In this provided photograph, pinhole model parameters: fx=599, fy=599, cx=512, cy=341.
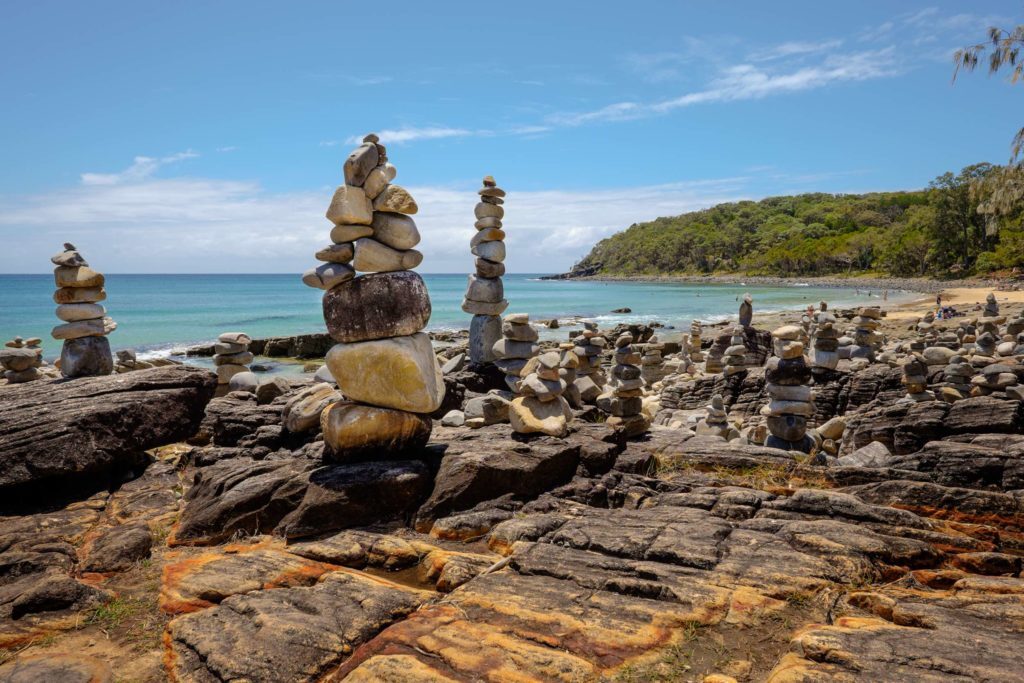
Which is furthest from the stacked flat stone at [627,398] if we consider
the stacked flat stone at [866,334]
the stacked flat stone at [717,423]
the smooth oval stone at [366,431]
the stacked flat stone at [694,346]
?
the stacked flat stone at [694,346]

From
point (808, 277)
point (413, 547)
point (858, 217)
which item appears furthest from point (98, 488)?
point (858, 217)

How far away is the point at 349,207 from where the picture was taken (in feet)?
25.5

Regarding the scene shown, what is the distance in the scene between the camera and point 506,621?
4.89m

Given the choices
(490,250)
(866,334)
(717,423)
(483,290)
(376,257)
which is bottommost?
(717,423)

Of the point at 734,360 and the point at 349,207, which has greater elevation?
the point at 349,207

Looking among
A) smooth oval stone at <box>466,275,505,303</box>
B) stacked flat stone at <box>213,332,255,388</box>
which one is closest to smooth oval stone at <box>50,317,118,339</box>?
stacked flat stone at <box>213,332,255,388</box>

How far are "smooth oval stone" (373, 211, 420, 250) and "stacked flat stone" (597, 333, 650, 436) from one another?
5.13 m

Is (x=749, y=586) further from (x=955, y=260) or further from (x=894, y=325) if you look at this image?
(x=955, y=260)

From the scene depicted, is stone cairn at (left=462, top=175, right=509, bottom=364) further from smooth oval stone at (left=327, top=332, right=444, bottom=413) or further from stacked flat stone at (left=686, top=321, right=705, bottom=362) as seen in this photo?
stacked flat stone at (left=686, top=321, right=705, bottom=362)

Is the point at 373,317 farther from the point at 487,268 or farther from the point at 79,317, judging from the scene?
the point at 487,268

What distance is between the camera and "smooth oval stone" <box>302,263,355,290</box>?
795cm

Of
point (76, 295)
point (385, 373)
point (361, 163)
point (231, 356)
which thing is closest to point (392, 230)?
point (361, 163)

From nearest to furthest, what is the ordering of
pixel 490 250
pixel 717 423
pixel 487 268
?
1. pixel 717 423
2. pixel 490 250
3. pixel 487 268

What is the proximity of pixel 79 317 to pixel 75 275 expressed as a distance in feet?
2.75
